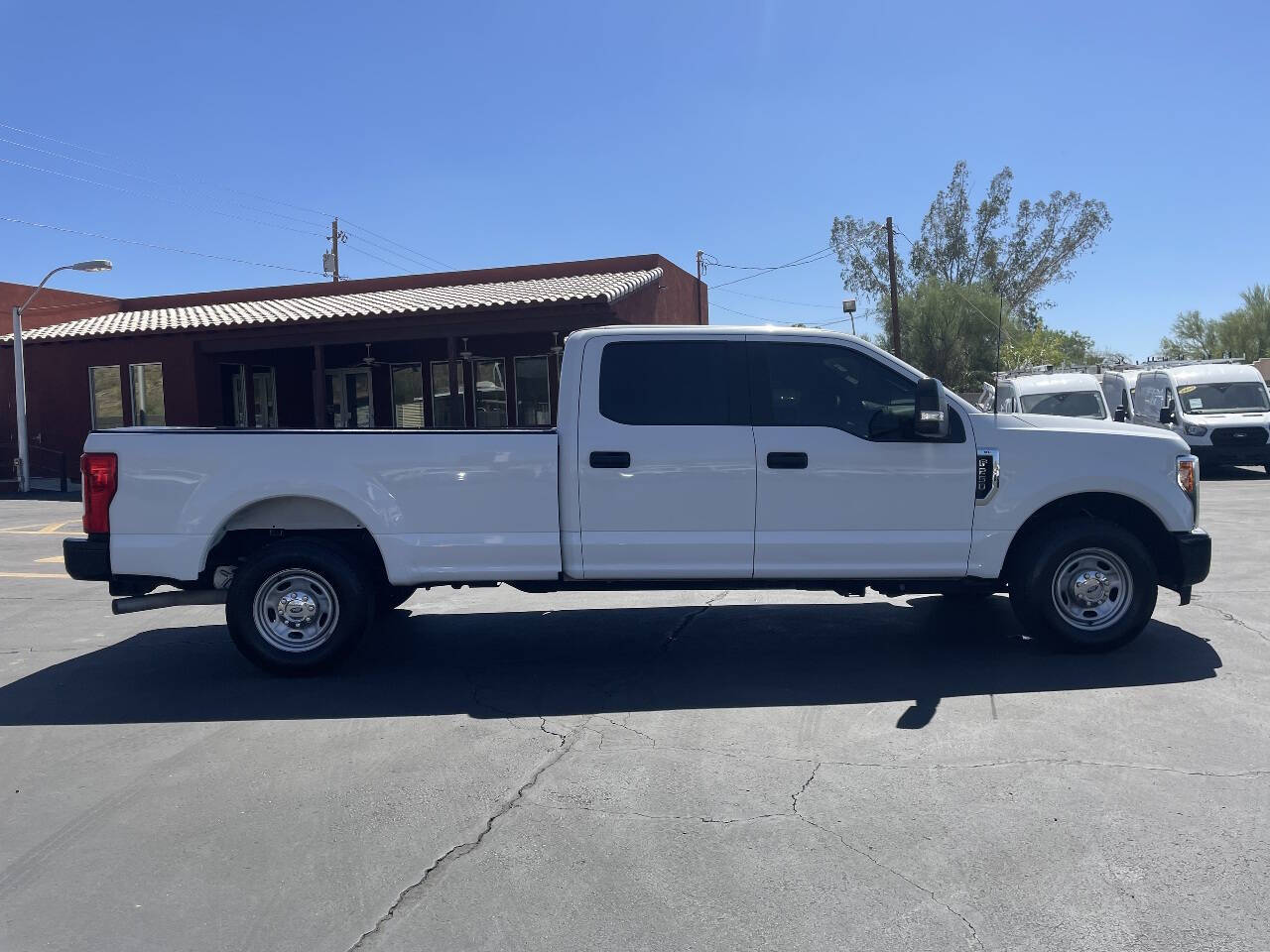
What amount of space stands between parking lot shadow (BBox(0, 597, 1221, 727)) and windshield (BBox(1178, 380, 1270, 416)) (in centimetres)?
1527

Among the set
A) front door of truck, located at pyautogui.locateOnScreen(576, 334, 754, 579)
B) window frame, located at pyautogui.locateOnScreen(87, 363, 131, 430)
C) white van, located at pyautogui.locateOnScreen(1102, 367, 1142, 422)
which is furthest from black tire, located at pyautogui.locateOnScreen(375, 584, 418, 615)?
window frame, located at pyautogui.locateOnScreen(87, 363, 131, 430)

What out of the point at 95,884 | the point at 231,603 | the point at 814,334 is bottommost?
the point at 95,884

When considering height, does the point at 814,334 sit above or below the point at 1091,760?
above

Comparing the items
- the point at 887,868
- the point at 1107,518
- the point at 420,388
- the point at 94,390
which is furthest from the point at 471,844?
the point at 94,390

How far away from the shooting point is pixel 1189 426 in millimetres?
20219

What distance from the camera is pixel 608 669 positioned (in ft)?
21.9

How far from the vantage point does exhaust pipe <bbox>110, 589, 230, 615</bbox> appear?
6.45m

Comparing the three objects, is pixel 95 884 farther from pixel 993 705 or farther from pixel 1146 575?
pixel 1146 575

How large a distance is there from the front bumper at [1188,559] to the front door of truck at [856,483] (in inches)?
51.1

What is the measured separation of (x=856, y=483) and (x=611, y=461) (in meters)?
1.45

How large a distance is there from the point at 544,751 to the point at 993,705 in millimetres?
2371

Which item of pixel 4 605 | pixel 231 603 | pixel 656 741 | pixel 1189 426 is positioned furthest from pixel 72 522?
pixel 1189 426

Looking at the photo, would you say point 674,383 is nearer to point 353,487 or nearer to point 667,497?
point 667,497

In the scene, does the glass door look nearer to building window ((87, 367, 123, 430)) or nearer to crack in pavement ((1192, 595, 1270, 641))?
building window ((87, 367, 123, 430))
